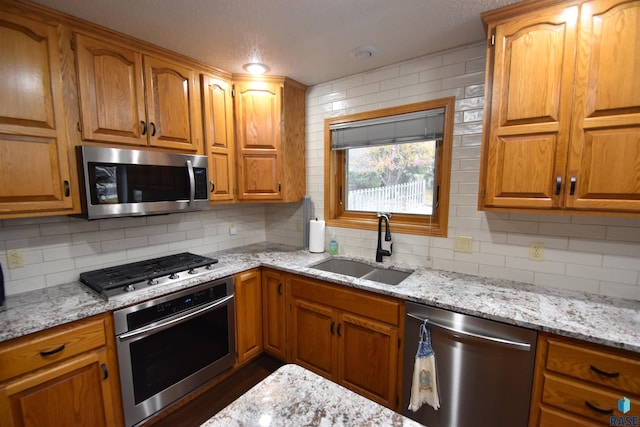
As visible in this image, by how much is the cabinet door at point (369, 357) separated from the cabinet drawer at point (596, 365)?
747mm

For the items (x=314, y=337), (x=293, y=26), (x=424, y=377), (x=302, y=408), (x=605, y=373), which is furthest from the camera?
(x=314, y=337)

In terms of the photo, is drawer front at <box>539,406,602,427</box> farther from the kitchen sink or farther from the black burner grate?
the black burner grate

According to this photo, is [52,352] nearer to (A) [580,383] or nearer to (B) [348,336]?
(B) [348,336]

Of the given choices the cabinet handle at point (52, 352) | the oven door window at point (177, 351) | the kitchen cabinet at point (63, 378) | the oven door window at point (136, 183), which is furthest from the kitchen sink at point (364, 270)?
the cabinet handle at point (52, 352)

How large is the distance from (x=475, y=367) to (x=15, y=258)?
2619mm

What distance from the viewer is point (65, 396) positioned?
55.4 inches

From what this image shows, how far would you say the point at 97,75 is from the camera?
166cm

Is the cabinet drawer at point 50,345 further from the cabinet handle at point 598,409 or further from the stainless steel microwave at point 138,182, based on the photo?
the cabinet handle at point 598,409

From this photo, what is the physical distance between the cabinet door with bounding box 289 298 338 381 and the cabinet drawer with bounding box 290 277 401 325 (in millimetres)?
69

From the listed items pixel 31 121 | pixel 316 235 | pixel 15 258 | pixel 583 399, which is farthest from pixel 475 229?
pixel 15 258

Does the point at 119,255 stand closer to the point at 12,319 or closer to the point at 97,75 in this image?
the point at 12,319

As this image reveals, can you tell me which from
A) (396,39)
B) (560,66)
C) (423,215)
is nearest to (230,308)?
(423,215)

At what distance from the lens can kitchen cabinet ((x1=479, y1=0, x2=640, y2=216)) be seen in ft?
4.17

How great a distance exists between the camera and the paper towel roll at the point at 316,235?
8.35 feet
